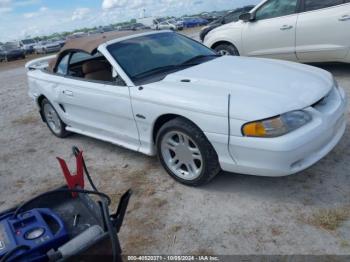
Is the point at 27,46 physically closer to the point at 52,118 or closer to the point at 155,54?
the point at 52,118

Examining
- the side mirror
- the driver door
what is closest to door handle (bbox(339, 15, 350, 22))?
the driver door

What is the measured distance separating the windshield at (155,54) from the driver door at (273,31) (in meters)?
2.49

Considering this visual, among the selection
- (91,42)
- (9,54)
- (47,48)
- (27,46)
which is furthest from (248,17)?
(27,46)

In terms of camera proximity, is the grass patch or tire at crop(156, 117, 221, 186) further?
tire at crop(156, 117, 221, 186)

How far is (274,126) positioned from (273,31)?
4.28 meters

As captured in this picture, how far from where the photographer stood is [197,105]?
10.3 ft

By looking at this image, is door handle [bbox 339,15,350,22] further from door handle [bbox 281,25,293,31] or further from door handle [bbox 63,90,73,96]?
door handle [bbox 63,90,73,96]

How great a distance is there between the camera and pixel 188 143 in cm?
337

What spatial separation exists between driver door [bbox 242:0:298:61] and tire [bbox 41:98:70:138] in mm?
3937

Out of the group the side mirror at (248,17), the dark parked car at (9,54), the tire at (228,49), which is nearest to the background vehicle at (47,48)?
the dark parked car at (9,54)

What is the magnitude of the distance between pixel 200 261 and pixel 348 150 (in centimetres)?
213

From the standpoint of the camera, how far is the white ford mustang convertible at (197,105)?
2.91 m

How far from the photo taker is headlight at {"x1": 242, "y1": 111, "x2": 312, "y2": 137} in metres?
2.85

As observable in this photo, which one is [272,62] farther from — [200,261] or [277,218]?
[200,261]
